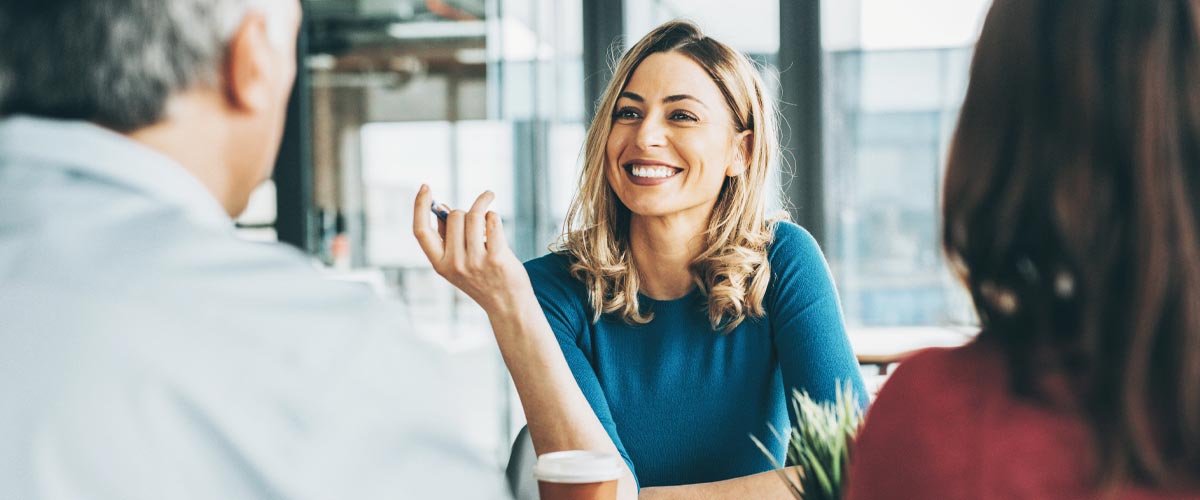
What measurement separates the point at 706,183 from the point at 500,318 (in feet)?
1.91

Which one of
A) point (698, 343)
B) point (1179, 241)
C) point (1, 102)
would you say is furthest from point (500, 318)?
point (1179, 241)

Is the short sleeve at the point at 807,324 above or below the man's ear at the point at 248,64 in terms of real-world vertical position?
below

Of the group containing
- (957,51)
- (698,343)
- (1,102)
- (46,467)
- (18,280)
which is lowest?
(698,343)

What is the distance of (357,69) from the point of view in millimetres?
4684

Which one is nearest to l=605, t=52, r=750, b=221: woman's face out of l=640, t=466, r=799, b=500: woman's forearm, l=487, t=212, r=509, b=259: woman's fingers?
l=487, t=212, r=509, b=259: woman's fingers

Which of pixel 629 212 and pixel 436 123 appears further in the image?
pixel 436 123

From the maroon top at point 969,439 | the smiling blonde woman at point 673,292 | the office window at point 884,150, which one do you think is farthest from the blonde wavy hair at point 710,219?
the office window at point 884,150

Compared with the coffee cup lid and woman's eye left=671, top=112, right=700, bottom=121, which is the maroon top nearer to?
the coffee cup lid

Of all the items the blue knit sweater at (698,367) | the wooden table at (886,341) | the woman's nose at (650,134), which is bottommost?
the wooden table at (886,341)

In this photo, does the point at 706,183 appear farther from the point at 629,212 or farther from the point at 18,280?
the point at 18,280

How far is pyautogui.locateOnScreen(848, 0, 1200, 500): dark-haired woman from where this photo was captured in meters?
0.58

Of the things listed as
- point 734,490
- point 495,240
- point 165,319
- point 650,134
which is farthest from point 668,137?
point 165,319

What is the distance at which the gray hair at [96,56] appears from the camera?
2.04 ft

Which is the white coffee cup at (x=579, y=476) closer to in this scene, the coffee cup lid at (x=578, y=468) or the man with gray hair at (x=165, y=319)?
the coffee cup lid at (x=578, y=468)
